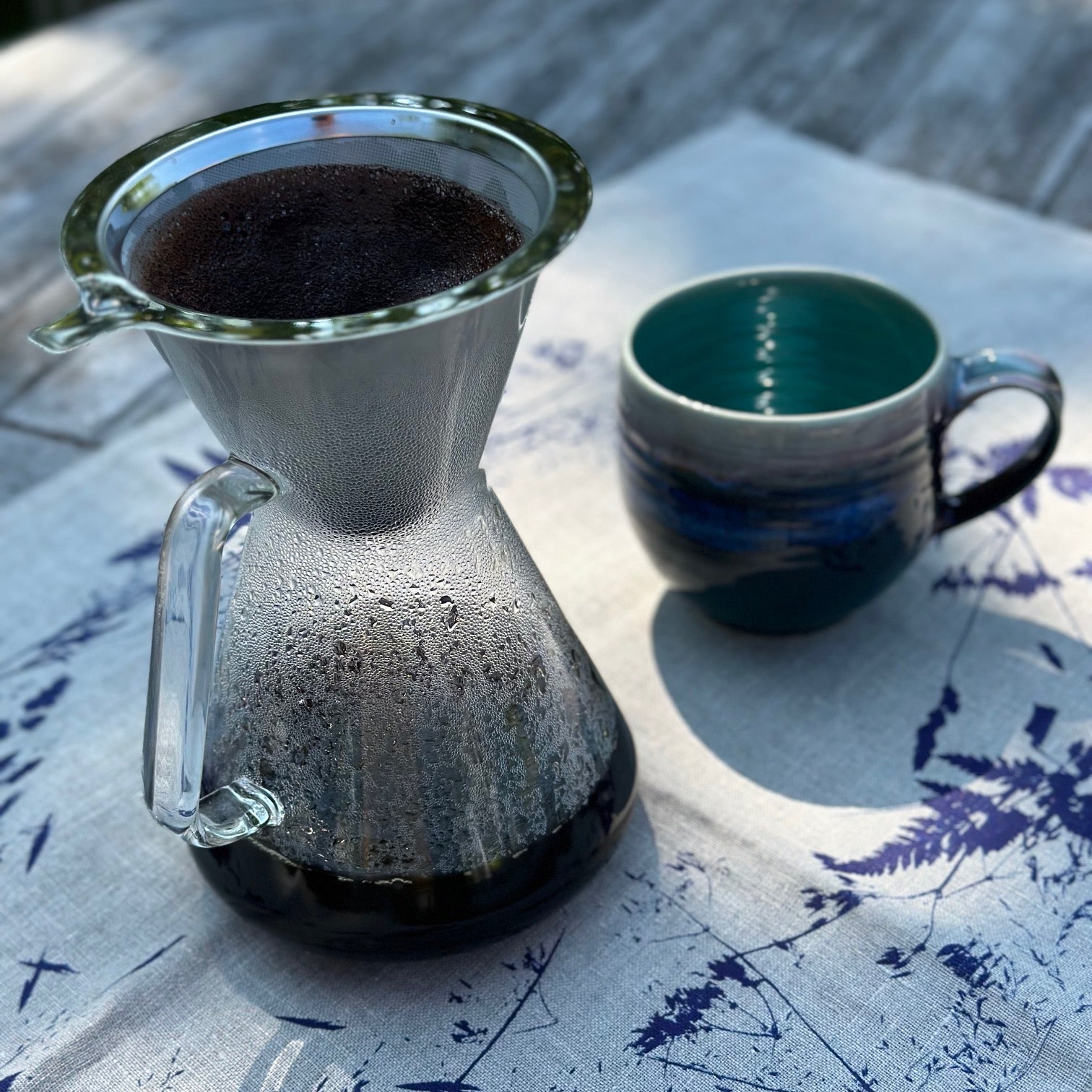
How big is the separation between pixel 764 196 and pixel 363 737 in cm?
46

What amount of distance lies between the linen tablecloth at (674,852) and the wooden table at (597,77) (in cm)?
23

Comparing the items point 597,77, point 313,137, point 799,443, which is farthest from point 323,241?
point 597,77

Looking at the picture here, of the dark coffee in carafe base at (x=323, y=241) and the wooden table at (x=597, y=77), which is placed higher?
the dark coffee in carafe base at (x=323, y=241)

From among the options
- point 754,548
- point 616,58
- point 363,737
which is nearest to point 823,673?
point 754,548

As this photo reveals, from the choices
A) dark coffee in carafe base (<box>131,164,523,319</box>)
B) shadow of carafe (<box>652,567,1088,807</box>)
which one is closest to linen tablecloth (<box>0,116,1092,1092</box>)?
shadow of carafe (<box>652,567,1088,807</box>)

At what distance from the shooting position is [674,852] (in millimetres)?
365

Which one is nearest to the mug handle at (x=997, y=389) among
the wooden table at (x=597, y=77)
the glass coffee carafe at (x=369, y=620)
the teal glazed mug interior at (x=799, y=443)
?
the teal glazed mug interior at (x=799, y=443)

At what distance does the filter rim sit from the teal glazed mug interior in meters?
0.11

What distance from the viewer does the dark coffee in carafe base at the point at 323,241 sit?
289mm

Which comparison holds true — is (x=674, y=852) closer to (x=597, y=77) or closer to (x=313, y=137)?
(x=313, y=137)

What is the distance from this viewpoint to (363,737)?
306 mm

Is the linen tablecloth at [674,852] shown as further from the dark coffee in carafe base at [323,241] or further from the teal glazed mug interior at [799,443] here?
the dark coffee in carafe base at [323,241]

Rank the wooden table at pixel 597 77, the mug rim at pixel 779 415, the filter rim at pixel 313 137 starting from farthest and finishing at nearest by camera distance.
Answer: the wooden table at pixel 597 77 < the mug rim at pixel 779 415 < the filter rim at pixel 313 137

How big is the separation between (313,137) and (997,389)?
0.21 meters
